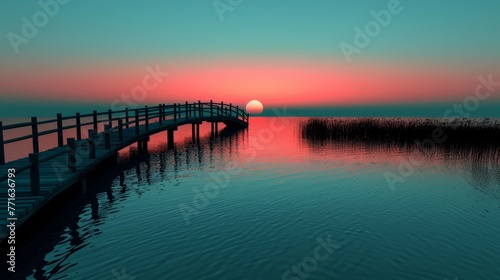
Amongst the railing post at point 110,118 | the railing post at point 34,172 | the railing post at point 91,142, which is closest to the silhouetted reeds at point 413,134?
the railing post at point 110,118

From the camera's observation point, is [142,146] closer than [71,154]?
No

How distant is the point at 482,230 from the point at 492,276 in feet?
8.27

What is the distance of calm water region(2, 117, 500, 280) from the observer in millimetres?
5730

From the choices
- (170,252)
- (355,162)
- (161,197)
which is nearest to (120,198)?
(161,197)

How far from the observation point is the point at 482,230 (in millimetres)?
7730

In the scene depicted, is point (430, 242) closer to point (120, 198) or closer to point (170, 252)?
point (170, 252)

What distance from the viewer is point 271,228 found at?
756 cm

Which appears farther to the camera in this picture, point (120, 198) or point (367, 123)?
point (367, 123)

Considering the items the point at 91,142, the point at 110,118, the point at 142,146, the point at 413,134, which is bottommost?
the point at 142,146

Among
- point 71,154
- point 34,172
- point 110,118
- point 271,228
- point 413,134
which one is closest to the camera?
point 34,172

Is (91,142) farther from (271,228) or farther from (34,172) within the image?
(271,228)

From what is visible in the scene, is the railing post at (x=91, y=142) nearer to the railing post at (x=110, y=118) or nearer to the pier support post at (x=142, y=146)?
the railing post at (x=110, y=118)

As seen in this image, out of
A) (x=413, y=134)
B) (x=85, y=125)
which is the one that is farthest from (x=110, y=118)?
(x=413, y=134)

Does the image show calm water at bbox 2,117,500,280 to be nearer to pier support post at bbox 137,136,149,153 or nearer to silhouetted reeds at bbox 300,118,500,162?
pier support post at bbox 137,136,149,153
